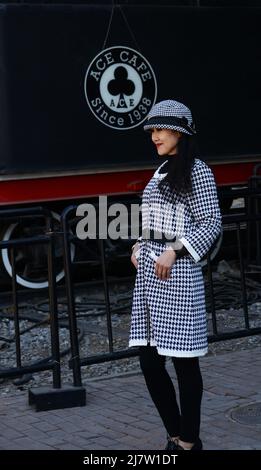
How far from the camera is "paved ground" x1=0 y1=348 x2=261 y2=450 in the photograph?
5.07m

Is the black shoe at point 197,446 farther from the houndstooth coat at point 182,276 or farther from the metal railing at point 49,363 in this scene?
the metal railing at point 49,363

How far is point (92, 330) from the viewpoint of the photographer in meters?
8.07

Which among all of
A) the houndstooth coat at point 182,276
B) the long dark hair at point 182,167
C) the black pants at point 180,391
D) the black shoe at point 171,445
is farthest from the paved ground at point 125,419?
the long dark hair at point 182,167

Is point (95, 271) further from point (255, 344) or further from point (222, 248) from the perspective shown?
point (255, 344)

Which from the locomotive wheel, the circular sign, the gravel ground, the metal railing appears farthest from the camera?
the locomotive wheel

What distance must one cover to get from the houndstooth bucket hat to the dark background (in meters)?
4.82

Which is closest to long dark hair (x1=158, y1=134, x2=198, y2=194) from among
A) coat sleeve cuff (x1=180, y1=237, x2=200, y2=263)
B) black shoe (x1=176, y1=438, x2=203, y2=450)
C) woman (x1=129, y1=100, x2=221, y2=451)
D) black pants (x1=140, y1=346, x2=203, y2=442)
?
woman (x1=129, y1=100, x2=221, y2=451)

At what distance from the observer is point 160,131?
15.0ft

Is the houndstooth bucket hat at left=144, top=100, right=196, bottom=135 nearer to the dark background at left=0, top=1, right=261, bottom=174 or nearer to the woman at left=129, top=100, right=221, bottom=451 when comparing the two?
the woman at left=129, top=100, right=221, bottom=451

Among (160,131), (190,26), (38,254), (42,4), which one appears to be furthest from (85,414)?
(190,26)

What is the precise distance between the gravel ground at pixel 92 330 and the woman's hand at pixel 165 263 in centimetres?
212

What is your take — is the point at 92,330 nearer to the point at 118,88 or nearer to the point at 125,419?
the point at 125,419

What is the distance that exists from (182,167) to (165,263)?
47 centimetres

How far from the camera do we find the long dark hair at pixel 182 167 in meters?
4.50
